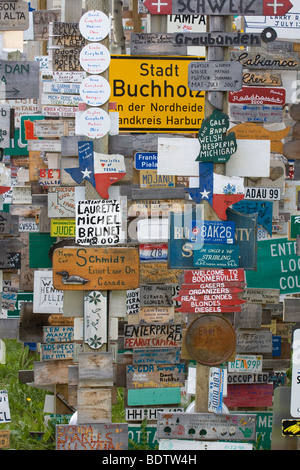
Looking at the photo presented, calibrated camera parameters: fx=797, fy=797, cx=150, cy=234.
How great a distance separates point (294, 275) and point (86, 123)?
2.60 metres

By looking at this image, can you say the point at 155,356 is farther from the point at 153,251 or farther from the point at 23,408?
the point at 23,408

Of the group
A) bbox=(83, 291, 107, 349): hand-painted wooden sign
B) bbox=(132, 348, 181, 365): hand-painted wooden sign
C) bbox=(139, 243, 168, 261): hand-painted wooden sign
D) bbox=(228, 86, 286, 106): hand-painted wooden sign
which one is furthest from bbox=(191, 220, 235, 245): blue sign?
bbox=(228, 86, 286, 106): hand-painted wooden sign

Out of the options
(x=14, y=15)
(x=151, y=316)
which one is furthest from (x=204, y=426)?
(x=14, y=15)

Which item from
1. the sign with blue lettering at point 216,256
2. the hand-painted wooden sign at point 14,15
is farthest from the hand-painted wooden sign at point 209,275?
the hand-painted wooden sign at point 14,15

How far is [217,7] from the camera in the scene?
6.24 meters

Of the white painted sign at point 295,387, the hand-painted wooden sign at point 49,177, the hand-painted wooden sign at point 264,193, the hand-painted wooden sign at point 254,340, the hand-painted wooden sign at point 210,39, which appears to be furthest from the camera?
the hand-painted wooden sign at point 49,177

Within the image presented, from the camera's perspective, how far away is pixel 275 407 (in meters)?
6.05

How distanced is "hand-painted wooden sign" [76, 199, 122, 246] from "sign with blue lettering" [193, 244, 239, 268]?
70 centimetres

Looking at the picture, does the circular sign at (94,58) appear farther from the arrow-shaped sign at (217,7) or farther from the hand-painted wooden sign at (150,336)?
the hand-painted wooden sign at (150,336)

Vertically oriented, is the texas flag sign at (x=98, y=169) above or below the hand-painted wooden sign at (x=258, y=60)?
below

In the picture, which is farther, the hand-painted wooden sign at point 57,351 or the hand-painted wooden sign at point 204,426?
the hand-painted wooden sign at point 57,351

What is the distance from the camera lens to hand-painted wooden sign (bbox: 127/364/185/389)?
27.0 feet

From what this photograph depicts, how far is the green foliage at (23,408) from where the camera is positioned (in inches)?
329

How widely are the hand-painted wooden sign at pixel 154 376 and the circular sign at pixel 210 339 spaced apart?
191cm
